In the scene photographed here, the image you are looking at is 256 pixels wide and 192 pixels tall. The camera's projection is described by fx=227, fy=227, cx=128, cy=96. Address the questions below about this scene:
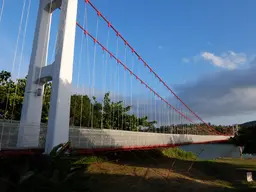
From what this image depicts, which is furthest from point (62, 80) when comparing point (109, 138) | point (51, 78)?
point (109, 138)

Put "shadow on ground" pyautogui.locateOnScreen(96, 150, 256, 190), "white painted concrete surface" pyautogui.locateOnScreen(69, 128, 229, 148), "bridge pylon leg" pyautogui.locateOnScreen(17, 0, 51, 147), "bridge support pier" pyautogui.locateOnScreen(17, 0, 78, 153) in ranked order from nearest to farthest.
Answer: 1. "bridge support pier" pyautogui.locateOnScreen(17, 0, 78, 153)
2. "bridge pylon leg" pyautogui.locateOnScreen(17, 0, 51, 147)
3. "white painted concrete surface" pyautogui.locateOnScreen(69, 128, 229, 148)
4. "shadow on ground" pyautogui.locateOnScreen(96, 150, 256, 190)

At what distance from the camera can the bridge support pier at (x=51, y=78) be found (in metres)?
7.51

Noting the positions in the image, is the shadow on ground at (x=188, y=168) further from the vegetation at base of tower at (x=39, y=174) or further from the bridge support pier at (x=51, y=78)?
the vegetation at base of tower at (x=39, y=174)

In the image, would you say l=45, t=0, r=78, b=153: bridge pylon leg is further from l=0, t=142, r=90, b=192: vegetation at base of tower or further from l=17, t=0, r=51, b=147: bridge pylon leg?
l=0, t=142, r=90, b=192: vegetation at base of tower

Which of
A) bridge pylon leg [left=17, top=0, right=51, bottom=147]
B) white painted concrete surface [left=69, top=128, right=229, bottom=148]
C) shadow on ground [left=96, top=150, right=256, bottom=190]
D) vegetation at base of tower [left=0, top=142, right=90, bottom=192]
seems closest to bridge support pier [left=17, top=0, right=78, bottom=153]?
bridge pylon leg [left=17, top=0, right=51, bottom=147]

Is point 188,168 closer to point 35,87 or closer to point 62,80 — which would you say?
point 62,80

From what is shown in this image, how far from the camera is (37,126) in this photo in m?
8.16

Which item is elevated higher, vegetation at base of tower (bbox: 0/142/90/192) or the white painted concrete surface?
the white painted concrete surface

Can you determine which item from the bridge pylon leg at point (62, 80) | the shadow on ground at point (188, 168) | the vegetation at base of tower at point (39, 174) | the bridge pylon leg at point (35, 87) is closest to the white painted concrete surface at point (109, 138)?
the bridge pylon leg at point (62, 80)

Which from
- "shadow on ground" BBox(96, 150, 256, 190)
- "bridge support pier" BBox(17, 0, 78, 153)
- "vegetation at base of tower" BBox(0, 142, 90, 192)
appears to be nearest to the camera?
"vegetation at base of tower" BBox(0, 142, 90, 192)

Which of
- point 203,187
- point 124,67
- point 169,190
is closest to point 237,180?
point 203,187

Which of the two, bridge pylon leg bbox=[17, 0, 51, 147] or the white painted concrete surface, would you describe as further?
the white painted concrete surface

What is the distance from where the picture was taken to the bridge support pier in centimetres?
751

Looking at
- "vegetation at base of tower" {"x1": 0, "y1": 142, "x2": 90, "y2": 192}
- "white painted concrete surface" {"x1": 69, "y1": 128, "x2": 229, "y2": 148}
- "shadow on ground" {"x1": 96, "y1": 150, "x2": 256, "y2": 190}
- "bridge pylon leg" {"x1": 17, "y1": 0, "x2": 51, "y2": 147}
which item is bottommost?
"shadow on ground" {"x1": 96, "y1": 150, "x2": 256, "y2": 190}
